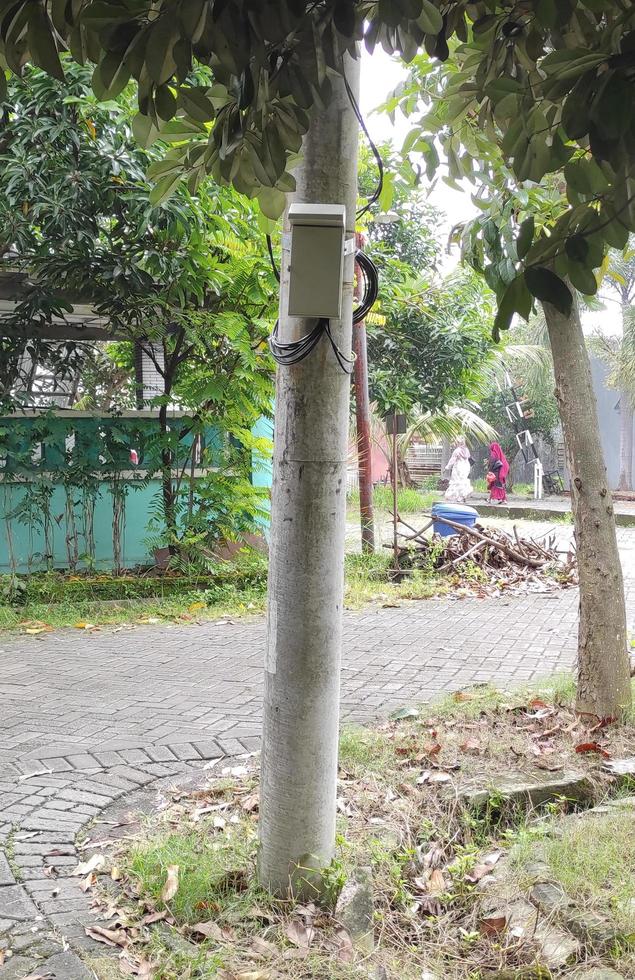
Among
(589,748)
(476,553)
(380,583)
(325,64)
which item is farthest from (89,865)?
(476,553)

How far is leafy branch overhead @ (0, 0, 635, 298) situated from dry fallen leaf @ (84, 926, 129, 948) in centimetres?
244

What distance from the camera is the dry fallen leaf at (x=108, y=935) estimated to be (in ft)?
9.99

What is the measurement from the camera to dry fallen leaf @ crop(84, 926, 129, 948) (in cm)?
304

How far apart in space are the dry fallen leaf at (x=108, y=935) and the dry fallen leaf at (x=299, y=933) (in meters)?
0.54

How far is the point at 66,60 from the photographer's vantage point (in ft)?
24.9

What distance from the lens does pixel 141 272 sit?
357 inches

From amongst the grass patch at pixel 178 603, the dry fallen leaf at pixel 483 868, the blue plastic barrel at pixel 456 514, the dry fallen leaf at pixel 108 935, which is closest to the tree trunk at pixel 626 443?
the blue plastic barrel at pixel 456 514

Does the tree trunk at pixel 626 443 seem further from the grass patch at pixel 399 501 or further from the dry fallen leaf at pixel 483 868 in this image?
the dry fallen leaf at pixel 483 868

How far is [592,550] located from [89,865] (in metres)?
2.85

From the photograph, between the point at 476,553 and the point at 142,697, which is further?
the point at 476,553

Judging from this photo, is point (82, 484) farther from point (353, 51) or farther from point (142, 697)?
point (353, 51)

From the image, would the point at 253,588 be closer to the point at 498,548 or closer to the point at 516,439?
the point at 498,548

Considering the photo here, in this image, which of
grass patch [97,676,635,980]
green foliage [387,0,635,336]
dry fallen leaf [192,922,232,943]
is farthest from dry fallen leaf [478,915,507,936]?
green foliage [387,0,635,336]

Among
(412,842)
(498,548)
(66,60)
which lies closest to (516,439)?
(498,548)
